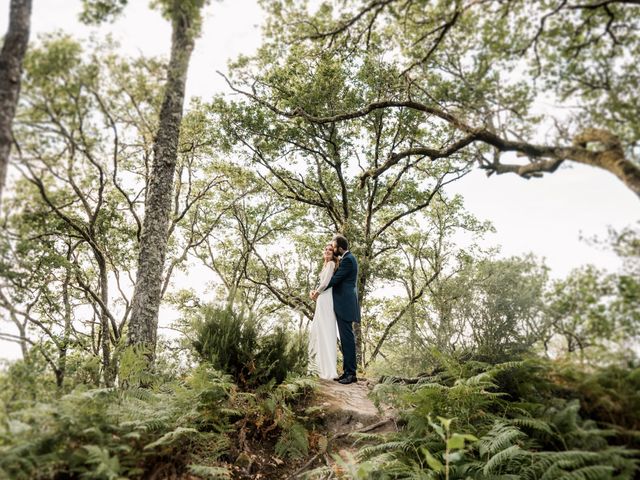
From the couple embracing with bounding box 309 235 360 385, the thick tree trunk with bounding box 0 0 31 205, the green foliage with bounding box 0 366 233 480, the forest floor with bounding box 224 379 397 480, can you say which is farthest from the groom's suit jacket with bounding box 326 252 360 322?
the thick tree trunk with bounding box 0 0 31 205

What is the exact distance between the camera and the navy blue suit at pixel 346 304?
7512mm

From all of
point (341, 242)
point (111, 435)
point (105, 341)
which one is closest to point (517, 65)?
point (341, 242)

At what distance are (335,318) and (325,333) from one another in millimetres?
380

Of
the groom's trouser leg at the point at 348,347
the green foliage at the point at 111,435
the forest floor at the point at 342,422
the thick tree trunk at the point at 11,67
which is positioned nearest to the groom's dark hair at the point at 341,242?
the groom's trouser leg at the point at 348,347

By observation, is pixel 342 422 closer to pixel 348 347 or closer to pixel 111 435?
pixel 348 347

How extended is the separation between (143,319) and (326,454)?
3.75m

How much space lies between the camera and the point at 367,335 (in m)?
23.2

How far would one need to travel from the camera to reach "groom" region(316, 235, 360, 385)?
7492 mm

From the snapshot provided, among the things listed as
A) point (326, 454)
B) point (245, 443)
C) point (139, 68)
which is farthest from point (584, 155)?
point (139, 68)

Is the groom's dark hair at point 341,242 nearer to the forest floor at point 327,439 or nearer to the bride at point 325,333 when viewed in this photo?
the bride at point 325,333

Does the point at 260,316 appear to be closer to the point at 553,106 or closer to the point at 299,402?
the point at 299,402

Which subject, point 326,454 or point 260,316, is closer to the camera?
point 326,454

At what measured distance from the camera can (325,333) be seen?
7836 millimetres

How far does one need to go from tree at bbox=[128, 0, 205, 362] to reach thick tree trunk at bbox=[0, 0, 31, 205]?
8.69ft
